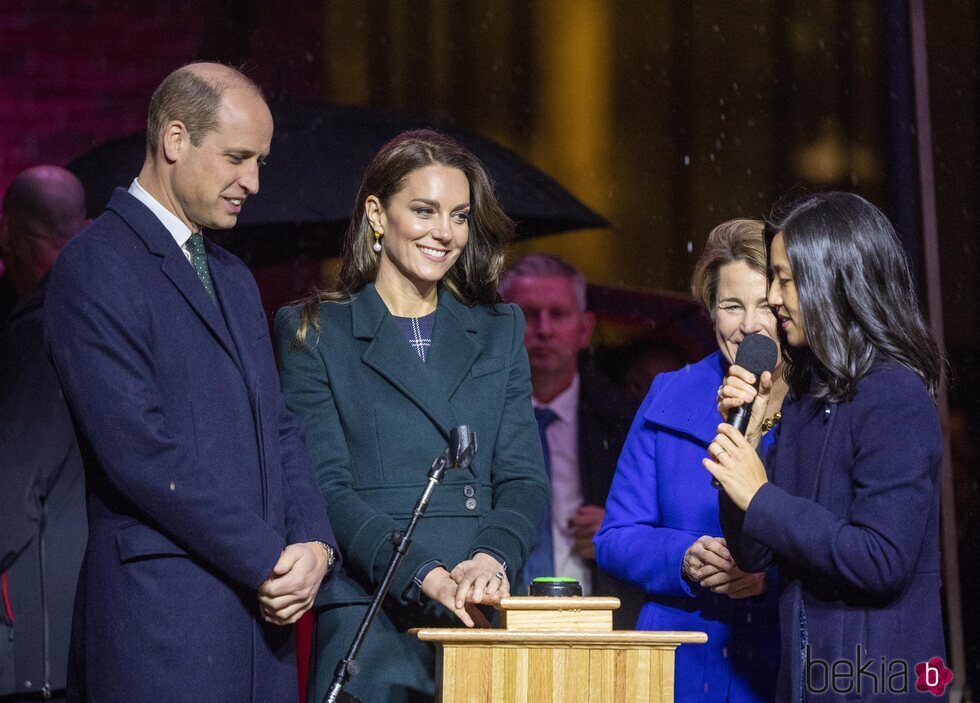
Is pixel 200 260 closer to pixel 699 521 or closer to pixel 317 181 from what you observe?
pixel 699 521

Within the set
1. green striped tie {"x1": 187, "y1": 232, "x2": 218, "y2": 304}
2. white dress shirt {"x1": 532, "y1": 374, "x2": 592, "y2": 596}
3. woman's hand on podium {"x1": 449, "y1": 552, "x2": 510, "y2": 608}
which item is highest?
green striped tie {"x1": 187, "y1": 232, "x2": 218, "y2": 304}

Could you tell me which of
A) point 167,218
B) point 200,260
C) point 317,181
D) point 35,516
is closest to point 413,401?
point 200,260

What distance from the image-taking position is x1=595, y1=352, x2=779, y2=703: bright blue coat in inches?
117

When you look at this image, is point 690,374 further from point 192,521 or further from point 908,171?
point 908,171

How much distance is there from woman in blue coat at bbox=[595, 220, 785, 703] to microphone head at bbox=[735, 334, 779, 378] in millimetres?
425

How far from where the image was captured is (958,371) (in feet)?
18.9

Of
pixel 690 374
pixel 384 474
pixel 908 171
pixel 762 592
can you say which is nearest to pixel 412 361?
pixel 384 474

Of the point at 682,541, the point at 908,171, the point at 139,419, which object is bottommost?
the point at 682,541

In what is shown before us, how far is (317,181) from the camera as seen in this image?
17.3 feet

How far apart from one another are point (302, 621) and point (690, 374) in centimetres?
244

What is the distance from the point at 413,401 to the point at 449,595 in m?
0.52

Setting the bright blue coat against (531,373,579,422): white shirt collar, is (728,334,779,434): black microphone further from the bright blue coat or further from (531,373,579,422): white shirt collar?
(531,373,579,422): white shirt collar

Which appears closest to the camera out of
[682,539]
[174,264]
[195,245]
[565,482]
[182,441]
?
[182,441]

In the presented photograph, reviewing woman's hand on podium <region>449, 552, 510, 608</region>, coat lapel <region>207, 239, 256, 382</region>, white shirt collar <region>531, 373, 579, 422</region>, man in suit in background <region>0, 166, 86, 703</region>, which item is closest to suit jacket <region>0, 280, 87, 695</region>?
man in suit in background <region>0, 166, 86, 703</region>
